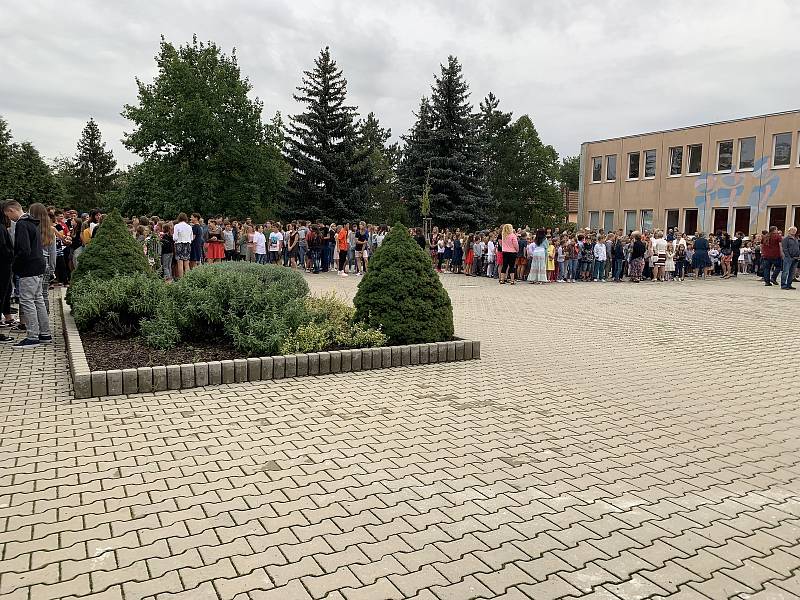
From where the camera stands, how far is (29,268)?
866 cm

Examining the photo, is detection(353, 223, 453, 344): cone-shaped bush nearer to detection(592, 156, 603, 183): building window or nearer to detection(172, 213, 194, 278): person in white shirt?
detection(172, 213, 194, 278): person in white shirt

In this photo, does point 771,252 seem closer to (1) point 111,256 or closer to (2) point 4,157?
(1) point 111,256

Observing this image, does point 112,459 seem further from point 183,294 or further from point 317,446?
point 183,294

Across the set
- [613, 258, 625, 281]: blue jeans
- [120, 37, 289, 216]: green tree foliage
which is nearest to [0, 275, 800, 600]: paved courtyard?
[613, 258, 625, 281]: blue jeans

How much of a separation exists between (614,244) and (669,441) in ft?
64.7

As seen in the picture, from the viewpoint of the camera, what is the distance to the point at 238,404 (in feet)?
20.6

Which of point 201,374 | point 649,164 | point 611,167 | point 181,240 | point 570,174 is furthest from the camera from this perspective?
point 570,174

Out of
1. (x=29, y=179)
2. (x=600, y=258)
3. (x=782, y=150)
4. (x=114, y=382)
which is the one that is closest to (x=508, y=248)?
(x=600, y=258)

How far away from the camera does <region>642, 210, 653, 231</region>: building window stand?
4075 cm

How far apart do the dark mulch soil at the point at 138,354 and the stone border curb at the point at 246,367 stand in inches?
6.7

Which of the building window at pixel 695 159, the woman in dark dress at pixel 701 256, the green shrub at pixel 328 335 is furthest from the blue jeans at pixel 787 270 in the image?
the green shrub at pixel 328 335

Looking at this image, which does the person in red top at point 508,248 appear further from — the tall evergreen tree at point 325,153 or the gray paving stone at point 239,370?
the tall evergreen tree at point 325,153

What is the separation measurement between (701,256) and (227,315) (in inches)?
914

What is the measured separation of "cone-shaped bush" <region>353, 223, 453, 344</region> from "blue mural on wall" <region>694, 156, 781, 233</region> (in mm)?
32119
